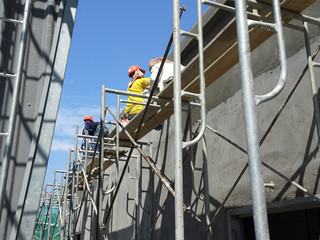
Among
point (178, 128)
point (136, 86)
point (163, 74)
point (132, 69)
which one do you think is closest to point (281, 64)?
point (178, 128)

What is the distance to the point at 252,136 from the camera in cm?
222

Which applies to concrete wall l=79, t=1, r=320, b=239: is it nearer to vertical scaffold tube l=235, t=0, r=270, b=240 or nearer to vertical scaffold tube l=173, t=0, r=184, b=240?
vertical scaffold tube l=173, t=0, r=184, b=240

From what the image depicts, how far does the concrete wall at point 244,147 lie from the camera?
15.0 feet

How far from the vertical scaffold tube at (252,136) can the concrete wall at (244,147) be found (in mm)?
2437

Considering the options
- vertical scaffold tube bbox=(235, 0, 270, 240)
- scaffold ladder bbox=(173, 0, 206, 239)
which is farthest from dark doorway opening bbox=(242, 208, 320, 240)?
vertical scaffold tube bbox=(235, 0, 270, 240)

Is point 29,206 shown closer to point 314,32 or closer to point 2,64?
point 2,64

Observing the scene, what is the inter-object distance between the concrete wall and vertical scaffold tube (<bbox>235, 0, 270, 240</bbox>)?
2.44 meters

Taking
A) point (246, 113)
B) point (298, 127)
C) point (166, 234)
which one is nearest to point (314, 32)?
point (298, 127)

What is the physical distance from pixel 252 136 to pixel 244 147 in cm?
338

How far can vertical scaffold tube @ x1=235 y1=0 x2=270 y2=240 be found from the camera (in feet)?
Result: 6.82

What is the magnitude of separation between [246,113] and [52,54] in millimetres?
2701

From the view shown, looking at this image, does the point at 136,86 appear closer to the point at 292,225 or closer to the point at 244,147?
the point at 244,147

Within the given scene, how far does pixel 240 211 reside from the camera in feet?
17.3

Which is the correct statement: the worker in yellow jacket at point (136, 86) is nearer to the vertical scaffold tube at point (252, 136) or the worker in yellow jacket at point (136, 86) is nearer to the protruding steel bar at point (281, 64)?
the protruding steel bar at point (281, 64)
